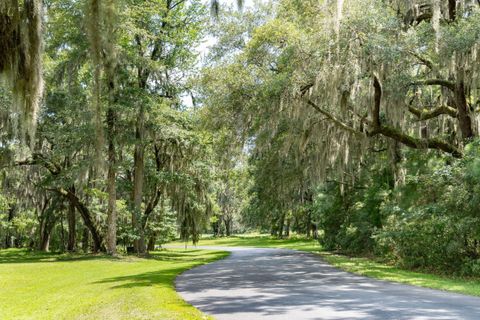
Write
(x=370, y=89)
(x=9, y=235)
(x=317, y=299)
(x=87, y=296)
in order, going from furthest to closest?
(x=9, y=235) < (x=370, y=89) < (x=87, y=296) < (x=317, y=299)

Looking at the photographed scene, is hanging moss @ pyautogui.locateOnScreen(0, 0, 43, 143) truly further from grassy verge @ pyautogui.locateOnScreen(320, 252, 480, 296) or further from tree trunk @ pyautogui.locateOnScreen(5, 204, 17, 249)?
tree trunk @ pyautogui.locateOnScreen(5, 204, 17, 249)

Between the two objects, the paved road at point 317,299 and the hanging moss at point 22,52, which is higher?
the hanging moss at point 22,52

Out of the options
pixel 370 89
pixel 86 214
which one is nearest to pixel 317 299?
pixel 370 89

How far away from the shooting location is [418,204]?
661 inches

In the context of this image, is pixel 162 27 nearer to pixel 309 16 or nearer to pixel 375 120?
pixel 309 16

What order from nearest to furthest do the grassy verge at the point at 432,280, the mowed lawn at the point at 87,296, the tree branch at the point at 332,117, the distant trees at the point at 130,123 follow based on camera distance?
1. the mowed lawn at the point at 87,296
2. the grassy verge at the point at 432,280
3. the tree branch at the point at 332,117
4. the distant trees at the point at 130,123

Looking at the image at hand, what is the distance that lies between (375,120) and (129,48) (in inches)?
502

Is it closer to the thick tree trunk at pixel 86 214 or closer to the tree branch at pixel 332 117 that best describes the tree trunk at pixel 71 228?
the thick tree trunk at pixel 86 214

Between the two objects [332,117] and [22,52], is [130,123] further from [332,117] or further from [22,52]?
[22,52]

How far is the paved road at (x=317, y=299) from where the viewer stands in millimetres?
7379

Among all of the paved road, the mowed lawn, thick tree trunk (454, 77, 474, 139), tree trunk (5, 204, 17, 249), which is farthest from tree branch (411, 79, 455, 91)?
tree trunk (5, 204, 17, 249)

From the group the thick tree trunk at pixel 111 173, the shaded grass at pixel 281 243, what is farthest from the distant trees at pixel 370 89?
the shaded grass at pixel 281 243

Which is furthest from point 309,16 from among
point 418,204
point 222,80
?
point 418,204

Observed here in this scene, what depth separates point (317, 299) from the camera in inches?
353
